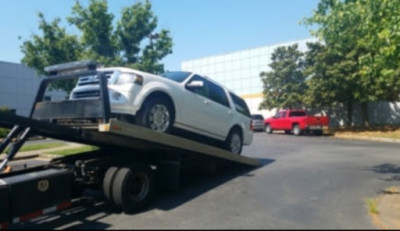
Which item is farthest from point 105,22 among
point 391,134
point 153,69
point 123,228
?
point 391,134

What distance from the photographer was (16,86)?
1462 inches

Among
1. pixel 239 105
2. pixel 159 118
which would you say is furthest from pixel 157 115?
pixel 239 105

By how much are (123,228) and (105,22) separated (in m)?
16.6

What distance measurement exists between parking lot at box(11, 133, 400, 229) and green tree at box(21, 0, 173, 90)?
12141 millimetres

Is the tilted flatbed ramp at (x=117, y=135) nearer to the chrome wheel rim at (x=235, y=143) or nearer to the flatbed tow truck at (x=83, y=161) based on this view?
the flatbed tow truck at (x=83, y=161)

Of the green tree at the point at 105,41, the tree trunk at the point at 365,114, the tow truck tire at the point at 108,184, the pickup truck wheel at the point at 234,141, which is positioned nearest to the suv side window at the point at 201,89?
the pickup truck wheel at the point at 234,141

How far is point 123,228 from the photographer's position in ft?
17.9

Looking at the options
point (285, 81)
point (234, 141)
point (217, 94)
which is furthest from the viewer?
point (285, 81)

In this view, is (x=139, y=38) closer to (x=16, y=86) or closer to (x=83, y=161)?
(x=83, y=161)

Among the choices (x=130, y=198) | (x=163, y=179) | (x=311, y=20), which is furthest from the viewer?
(x=311, y=20)

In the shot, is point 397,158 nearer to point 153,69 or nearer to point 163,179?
point 163,179

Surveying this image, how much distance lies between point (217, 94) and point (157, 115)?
106 inches

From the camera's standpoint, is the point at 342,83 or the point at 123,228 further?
the point at 342,83

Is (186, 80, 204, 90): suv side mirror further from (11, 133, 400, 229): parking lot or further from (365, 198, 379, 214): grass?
(365, 198, 379, 214): grass
